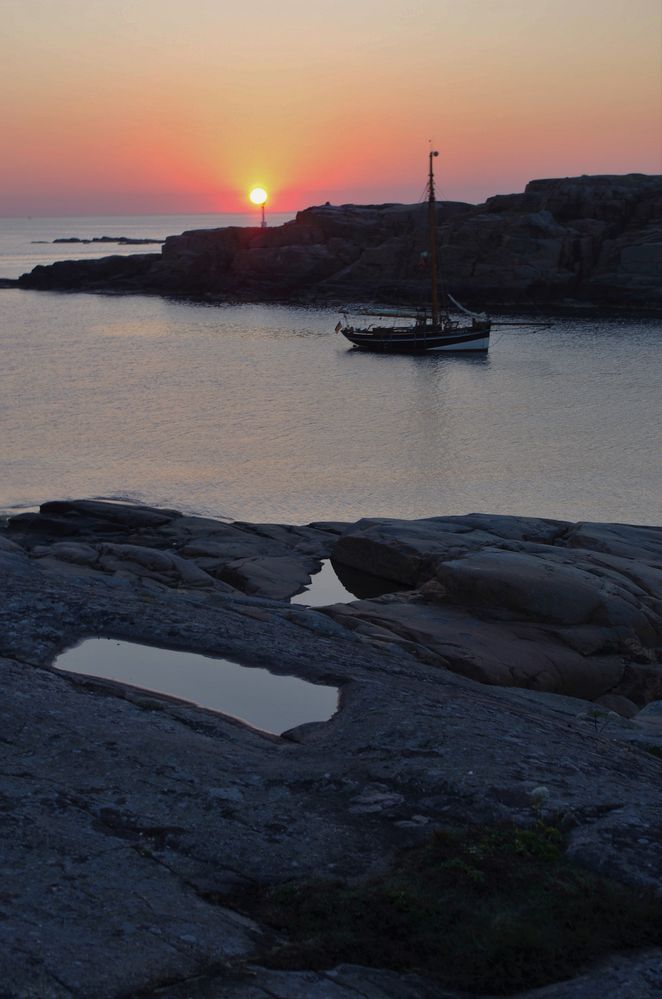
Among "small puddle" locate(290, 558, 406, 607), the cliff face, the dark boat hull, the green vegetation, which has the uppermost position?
the cliff face

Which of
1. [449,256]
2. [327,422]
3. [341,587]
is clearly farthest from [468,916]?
[449,256]

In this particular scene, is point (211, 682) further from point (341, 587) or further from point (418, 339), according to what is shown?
point (418, 339)

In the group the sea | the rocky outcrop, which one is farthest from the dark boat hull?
the rocky outcrop

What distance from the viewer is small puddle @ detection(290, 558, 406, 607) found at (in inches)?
1005

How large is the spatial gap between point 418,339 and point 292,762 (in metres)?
78.1

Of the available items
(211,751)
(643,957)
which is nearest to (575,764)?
(643,957)

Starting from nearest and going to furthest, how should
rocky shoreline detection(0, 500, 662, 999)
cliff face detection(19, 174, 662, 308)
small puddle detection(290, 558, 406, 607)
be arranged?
rocky shoreline detection(0, 500, 662, 999) → small puddle detection(290, 558, 406, 607) → cliff face detection(19, 174, 662, 308)

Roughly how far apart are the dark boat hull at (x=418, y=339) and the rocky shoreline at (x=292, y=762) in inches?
2584

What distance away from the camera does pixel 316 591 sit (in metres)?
26.0

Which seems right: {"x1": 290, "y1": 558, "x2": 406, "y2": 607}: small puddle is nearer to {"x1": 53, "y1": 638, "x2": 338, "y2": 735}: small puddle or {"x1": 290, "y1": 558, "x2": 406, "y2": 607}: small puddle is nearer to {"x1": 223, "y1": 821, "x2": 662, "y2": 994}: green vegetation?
{"x1": 53, "y1": 638, "x2": 338, "y2": 735}: small puddle

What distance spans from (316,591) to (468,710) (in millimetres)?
12424

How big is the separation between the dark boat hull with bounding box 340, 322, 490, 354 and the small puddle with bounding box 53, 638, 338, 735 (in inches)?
2918

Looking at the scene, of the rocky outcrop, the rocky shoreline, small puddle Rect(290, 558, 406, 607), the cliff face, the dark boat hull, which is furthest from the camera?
the cliff face

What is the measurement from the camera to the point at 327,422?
183ft
